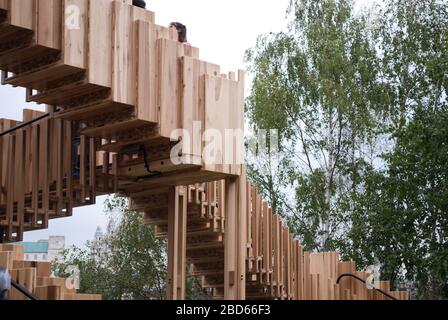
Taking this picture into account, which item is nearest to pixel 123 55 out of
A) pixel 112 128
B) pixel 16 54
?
pixel 112 128

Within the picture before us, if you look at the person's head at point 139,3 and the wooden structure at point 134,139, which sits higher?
the person's head at point 139,3

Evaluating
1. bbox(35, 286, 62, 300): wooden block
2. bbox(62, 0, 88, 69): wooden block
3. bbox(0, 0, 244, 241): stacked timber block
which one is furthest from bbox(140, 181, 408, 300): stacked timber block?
bbox(35, 286, 62, 300): wooden block

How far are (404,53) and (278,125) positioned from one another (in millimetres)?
4087

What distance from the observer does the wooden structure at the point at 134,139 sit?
10.6m

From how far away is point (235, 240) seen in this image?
1256 centimetres

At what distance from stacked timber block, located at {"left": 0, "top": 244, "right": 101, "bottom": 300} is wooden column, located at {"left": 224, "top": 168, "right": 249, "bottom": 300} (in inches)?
130

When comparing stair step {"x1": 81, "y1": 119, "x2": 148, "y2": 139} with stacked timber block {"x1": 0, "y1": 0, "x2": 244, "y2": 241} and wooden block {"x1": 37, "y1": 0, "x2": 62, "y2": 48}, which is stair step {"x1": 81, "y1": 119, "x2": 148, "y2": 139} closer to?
stacked timber block {"x1": 0, "y1": 0, "x2": 244, "y2": 241}

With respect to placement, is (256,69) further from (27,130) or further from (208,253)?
(27,130)

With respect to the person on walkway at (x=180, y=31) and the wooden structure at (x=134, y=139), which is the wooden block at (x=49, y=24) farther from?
the person on walkway at (x=180, y=31)

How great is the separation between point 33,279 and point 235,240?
4028 mm

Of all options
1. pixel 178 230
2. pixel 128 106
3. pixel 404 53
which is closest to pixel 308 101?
pixel 404 53

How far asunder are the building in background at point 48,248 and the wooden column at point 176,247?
15.6 m

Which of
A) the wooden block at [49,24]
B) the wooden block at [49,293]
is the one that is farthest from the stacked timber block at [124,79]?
the wooden block at [49,293]

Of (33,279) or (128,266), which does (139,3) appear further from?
(128,266)
